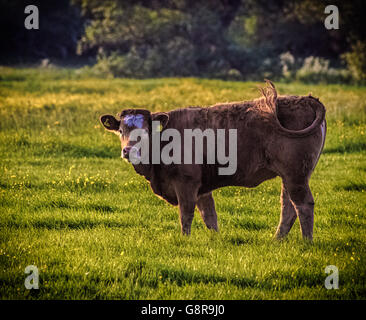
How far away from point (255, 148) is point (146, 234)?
187 cm

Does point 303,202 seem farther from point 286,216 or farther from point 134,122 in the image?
point 134,122

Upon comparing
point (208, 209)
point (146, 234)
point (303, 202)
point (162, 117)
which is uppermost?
point (162, 117)

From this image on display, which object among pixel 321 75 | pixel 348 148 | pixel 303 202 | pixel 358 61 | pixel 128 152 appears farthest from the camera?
pixel 321 75

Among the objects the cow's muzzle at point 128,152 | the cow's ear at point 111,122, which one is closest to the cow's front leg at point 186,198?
the cow's muzzle at point 128,152

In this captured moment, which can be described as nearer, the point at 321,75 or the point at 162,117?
the point at 162,117

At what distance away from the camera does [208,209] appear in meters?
7.14

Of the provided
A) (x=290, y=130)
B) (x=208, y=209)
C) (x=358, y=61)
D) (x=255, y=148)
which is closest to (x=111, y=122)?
(x=208, y=209)

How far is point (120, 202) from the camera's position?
8625 mm

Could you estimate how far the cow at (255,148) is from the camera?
641 centimetres

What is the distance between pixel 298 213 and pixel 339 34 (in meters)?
33.0

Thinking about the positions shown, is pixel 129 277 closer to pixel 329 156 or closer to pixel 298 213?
pixel 298 213

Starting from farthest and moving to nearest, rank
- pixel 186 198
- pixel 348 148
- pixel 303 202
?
1. pixel 348 148
2. pixel 186 198
3. pixel 303 202

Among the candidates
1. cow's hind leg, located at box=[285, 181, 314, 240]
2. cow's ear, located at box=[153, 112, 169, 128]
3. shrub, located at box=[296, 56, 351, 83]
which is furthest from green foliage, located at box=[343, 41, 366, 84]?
cow's ear, located at box=[153, 112, 169, 128]

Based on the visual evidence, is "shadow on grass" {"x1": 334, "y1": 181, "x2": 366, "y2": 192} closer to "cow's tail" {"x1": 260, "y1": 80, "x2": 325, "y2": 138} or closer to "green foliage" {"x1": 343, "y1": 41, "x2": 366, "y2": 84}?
"cow's tail" {"x1": 260, "y1": 80, "x2": 325, "y2": 138}
